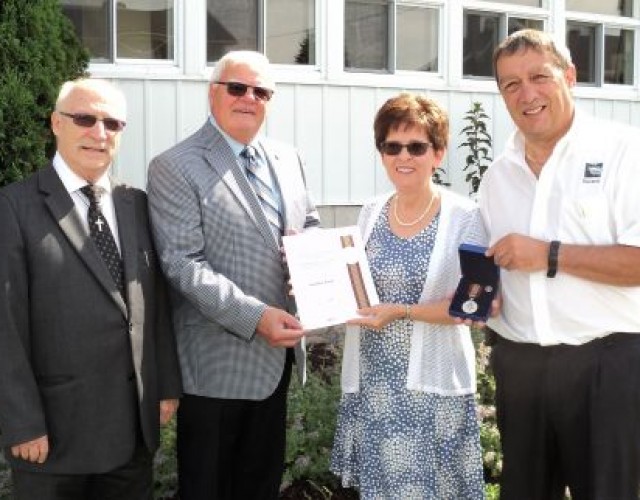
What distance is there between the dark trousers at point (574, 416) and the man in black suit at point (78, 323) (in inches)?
57.9

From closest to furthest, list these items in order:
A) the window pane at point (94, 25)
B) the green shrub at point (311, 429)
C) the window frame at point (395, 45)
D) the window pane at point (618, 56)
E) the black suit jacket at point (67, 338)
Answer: the black suit jacket at point (67, 338) < the green shrub at point (311, 429) < the window pane at point (94, 25) < the window frame at point (395, 45) < the window pane at point (618, 56)

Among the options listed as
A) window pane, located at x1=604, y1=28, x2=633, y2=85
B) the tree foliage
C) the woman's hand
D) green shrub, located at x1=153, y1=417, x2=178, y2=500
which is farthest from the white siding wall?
the woman's hand

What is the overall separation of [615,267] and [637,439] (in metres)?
0.68

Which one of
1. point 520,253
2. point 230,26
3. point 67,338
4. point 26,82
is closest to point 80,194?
point 67,338

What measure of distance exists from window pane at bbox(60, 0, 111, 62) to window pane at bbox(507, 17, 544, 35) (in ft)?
14.7

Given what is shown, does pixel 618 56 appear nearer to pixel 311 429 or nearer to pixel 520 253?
pixel 311 429

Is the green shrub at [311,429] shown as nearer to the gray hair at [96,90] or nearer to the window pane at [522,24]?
the gray hair at [96,90]

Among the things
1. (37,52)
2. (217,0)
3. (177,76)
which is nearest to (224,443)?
(37,52)

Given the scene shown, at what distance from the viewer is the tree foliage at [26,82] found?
5.16 metres

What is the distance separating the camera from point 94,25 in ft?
23.7

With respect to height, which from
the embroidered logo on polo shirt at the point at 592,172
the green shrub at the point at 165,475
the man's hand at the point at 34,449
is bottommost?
the green shrub at the point at 165,475

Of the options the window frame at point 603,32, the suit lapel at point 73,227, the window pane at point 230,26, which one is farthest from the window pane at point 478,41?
the suit lapel at point 73,227

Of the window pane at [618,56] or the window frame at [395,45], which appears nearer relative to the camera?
the window frame at [395,45]

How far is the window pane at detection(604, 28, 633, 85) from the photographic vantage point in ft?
33.8
